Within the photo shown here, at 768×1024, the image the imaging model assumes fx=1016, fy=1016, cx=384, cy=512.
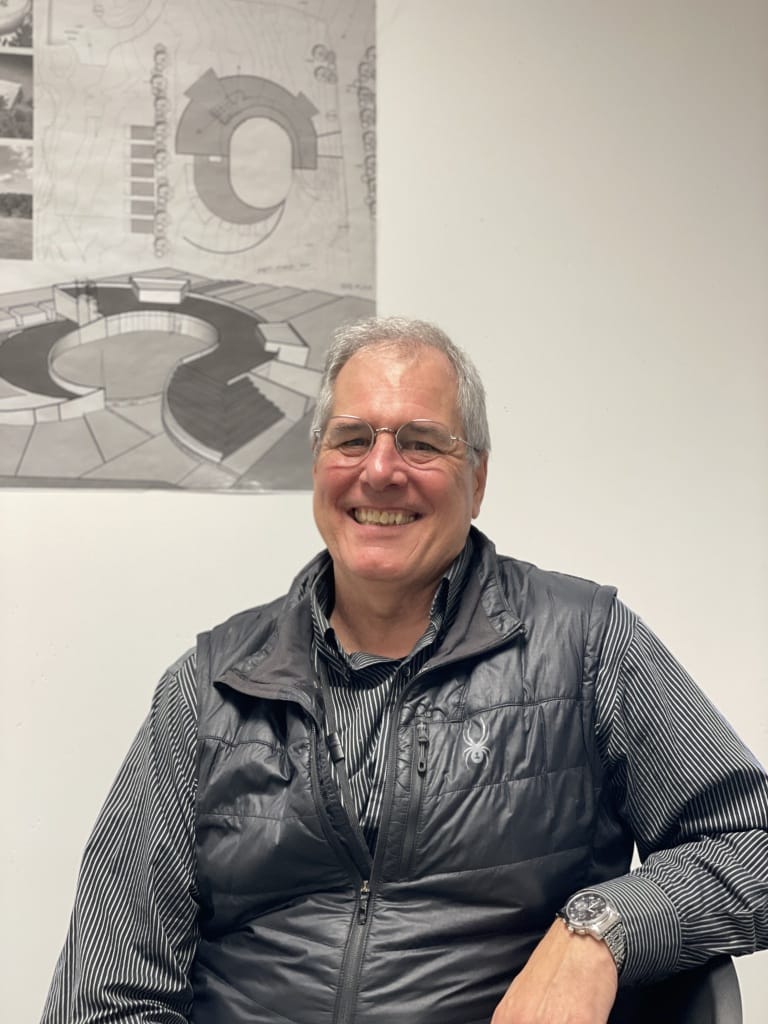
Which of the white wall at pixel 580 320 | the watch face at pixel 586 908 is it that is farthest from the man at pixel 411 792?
the white wall at pixel 580 320

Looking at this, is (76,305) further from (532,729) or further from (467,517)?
(532,729)

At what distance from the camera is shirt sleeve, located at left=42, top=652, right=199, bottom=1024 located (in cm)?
130

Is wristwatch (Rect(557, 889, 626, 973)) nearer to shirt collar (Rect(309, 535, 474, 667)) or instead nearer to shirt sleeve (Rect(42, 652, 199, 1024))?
shirt collar (Rect(309, 535, 474, 667))

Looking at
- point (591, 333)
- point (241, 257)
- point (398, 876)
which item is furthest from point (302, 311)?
point (398, 876)

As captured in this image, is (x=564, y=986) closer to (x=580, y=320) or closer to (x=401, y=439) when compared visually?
(x=401, y=439)

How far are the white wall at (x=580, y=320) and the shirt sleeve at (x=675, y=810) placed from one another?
63cm

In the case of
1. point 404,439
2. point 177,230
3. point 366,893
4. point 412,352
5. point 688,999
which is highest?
point 177,230

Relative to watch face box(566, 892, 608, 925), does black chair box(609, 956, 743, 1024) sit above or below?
below

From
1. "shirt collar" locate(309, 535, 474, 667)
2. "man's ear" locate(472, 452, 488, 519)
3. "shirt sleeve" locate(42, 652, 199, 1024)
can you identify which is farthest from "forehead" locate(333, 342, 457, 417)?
"shirt sleeve" locate(42, 652, 199, 1024)

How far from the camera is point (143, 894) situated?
1.36m

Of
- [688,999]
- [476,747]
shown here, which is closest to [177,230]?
[476,747]

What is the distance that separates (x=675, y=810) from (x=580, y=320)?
1037 millimetres

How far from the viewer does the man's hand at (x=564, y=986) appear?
1.14 m

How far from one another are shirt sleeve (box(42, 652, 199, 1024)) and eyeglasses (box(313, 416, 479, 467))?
0.40 meters
